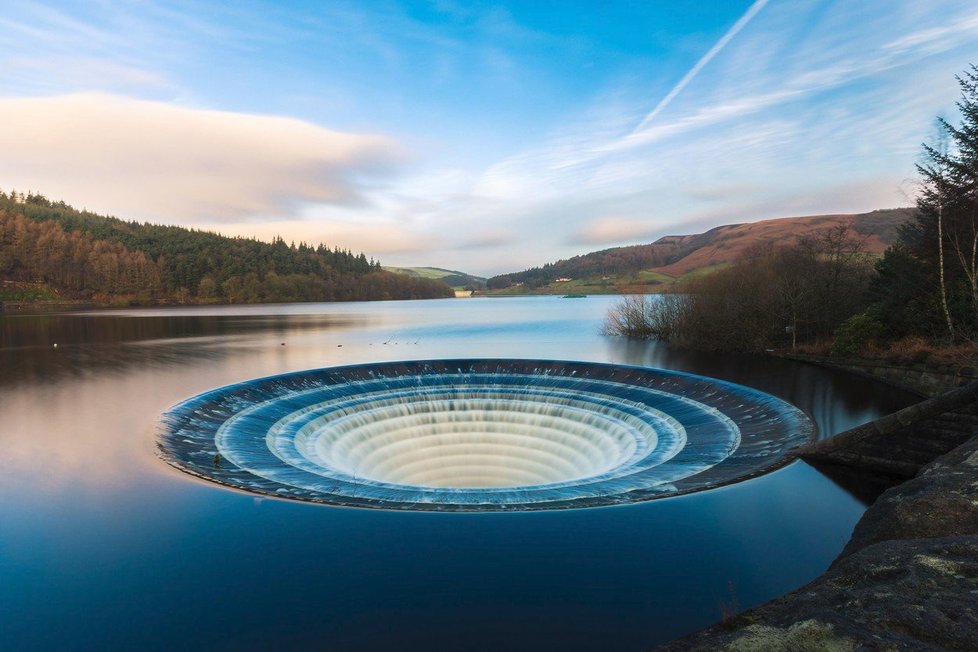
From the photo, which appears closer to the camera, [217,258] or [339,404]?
[339,404]

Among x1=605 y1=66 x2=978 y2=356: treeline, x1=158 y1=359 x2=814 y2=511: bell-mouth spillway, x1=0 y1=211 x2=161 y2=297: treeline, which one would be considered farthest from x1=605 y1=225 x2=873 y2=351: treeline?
x1=0 y1=211 x2=161 y2=297: treeline

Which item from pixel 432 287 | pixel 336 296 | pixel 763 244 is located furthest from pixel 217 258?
pixel 763 244

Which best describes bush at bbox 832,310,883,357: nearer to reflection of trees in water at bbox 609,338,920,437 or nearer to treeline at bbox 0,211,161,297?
reflection of trees in water at bbox 609,338,920,437

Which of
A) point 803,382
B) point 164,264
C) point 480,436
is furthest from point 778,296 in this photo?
point 164,264

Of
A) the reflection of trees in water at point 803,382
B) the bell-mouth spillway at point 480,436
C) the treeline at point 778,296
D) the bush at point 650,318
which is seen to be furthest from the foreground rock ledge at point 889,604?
the bush at point 650,318

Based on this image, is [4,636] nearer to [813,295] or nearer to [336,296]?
[813,295]

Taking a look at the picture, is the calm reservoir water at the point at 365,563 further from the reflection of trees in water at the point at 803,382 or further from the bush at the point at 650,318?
the bush at the point at 650,318
